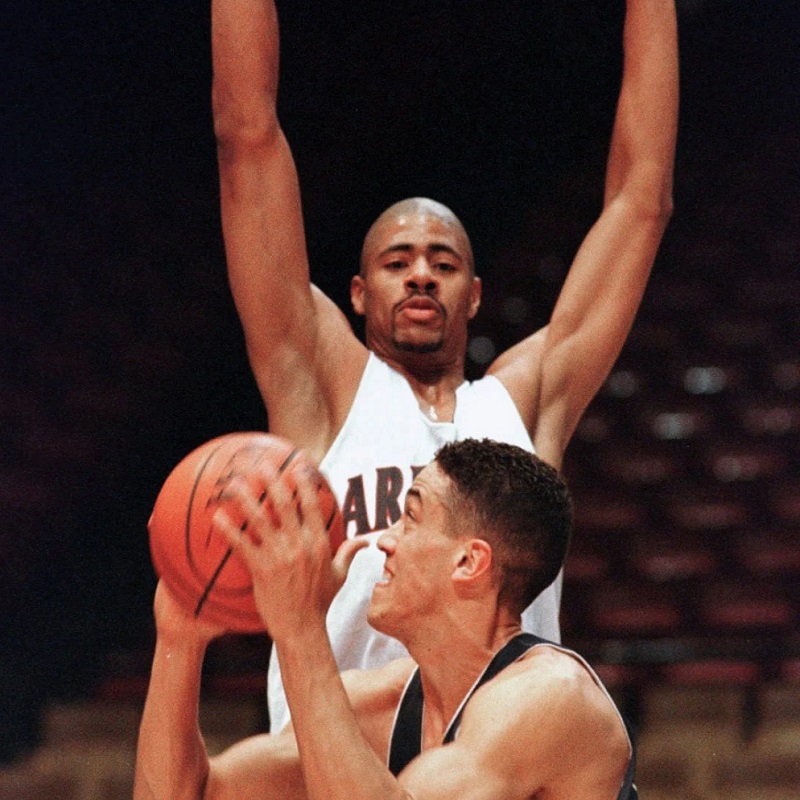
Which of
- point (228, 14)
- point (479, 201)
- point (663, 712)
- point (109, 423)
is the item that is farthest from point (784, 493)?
point (228, 14)

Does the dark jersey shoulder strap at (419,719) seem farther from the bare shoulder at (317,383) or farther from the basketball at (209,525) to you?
the bare shoulder at (317,383)

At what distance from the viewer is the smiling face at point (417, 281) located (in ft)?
9.43

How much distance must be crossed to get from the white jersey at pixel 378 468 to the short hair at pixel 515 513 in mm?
482

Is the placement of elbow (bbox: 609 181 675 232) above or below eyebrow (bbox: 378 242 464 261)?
above

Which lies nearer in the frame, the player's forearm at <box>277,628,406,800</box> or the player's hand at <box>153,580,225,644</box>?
the player's forearm at <box>277,628,406,800</box>

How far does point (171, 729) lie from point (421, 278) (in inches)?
44.4

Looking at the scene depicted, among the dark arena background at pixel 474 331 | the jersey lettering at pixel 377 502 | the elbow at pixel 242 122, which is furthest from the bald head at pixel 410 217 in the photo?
the dark arena background at pixel 474 331

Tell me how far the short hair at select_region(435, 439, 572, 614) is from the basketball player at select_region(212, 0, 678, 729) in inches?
19.4

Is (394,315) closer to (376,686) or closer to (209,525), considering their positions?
(376,686)

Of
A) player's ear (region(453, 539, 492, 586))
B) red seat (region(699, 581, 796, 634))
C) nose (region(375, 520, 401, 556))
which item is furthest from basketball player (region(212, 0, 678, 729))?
red seat (region(699, 581, 796, 634))

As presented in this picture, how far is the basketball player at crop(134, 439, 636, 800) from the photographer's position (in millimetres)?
1863

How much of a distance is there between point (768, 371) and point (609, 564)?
4.76 ft

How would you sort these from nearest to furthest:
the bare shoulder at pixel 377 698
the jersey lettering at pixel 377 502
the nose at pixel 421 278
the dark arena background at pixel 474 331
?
the bare shoulder at pixel 377 698 < the jersey lettering at pixel 377 502 < the nose at pixel 421 278 < the dark arena background at pixel 474 331

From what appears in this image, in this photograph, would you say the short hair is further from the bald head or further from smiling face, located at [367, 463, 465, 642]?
the bald head
